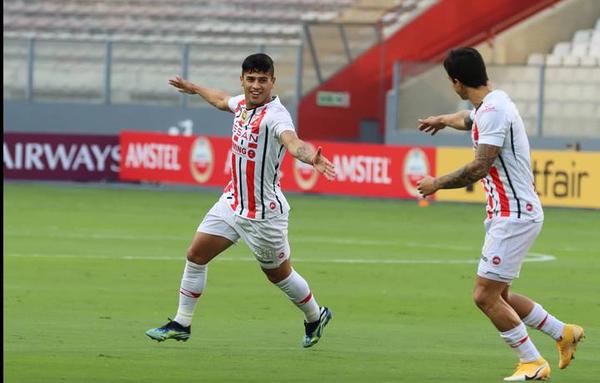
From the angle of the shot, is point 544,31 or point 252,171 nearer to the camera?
point 252,171

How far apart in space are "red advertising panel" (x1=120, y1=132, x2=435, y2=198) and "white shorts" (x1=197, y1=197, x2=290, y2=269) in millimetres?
16998

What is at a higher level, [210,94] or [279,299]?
[210,94]

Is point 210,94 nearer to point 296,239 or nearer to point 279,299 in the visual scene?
point 279,299

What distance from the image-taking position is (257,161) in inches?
438

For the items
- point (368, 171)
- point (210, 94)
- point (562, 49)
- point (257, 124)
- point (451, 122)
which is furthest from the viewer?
point (562, 49)

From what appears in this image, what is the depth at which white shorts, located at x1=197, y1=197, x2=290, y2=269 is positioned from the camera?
1120 centimetres

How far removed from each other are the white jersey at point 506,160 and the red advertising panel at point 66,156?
2354 centimetres

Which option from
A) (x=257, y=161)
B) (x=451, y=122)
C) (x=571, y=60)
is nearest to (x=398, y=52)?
(x=571, y=60)

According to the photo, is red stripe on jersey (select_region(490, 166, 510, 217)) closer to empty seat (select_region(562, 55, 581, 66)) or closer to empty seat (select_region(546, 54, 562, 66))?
empty seat (select_region(562, 55, 581, 66))

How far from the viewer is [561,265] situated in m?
18.5

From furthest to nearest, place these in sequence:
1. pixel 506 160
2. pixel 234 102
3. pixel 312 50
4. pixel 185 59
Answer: pixel 185 59
pixel 312 50
pixel 234 102
pixel 506 160

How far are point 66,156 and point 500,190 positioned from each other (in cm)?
2416

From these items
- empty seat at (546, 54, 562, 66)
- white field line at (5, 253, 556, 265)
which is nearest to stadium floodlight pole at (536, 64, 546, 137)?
empty seat at (546, 54, 562, 66)

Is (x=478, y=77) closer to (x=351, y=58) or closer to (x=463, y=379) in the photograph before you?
(x=463, y=379)
